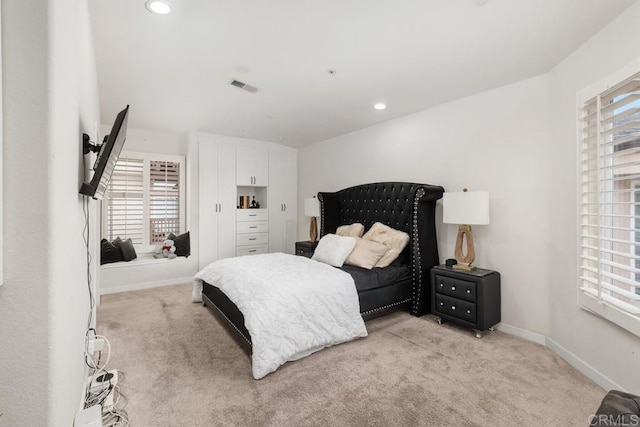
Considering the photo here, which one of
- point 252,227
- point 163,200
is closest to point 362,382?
point 252,227

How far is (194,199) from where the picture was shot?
4875mm

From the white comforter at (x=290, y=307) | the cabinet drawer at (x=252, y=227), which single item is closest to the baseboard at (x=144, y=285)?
the cabinet drawer at (x=252, y=227)

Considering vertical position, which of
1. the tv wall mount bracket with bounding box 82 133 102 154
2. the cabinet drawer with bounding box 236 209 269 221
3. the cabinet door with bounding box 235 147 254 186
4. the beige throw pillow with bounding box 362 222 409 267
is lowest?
the beige throw pillow with bounding box 362 222 409 267

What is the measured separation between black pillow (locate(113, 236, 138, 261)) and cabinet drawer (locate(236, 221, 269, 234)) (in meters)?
1.60

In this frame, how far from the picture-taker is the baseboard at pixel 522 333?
2.68m

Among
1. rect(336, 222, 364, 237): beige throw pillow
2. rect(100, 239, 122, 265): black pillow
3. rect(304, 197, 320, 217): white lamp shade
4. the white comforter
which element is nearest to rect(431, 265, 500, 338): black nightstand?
the white comforter

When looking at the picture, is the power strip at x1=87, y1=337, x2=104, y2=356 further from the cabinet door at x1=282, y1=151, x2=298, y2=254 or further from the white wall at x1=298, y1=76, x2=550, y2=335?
the cabinet door at x1=282, y1=151, x2=298, y2=254

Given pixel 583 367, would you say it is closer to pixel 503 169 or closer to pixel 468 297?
pixel 468 297

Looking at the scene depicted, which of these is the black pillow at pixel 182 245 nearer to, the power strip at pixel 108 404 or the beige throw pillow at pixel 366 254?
the beige throw pillow at pixel 366 254

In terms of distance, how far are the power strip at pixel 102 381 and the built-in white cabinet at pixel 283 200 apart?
12.0 feet

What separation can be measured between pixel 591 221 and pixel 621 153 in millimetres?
601

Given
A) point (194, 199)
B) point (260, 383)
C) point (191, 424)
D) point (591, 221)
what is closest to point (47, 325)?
point (191, 424)

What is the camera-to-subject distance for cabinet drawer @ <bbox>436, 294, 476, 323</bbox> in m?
2.81

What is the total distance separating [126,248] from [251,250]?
191 centimetres
